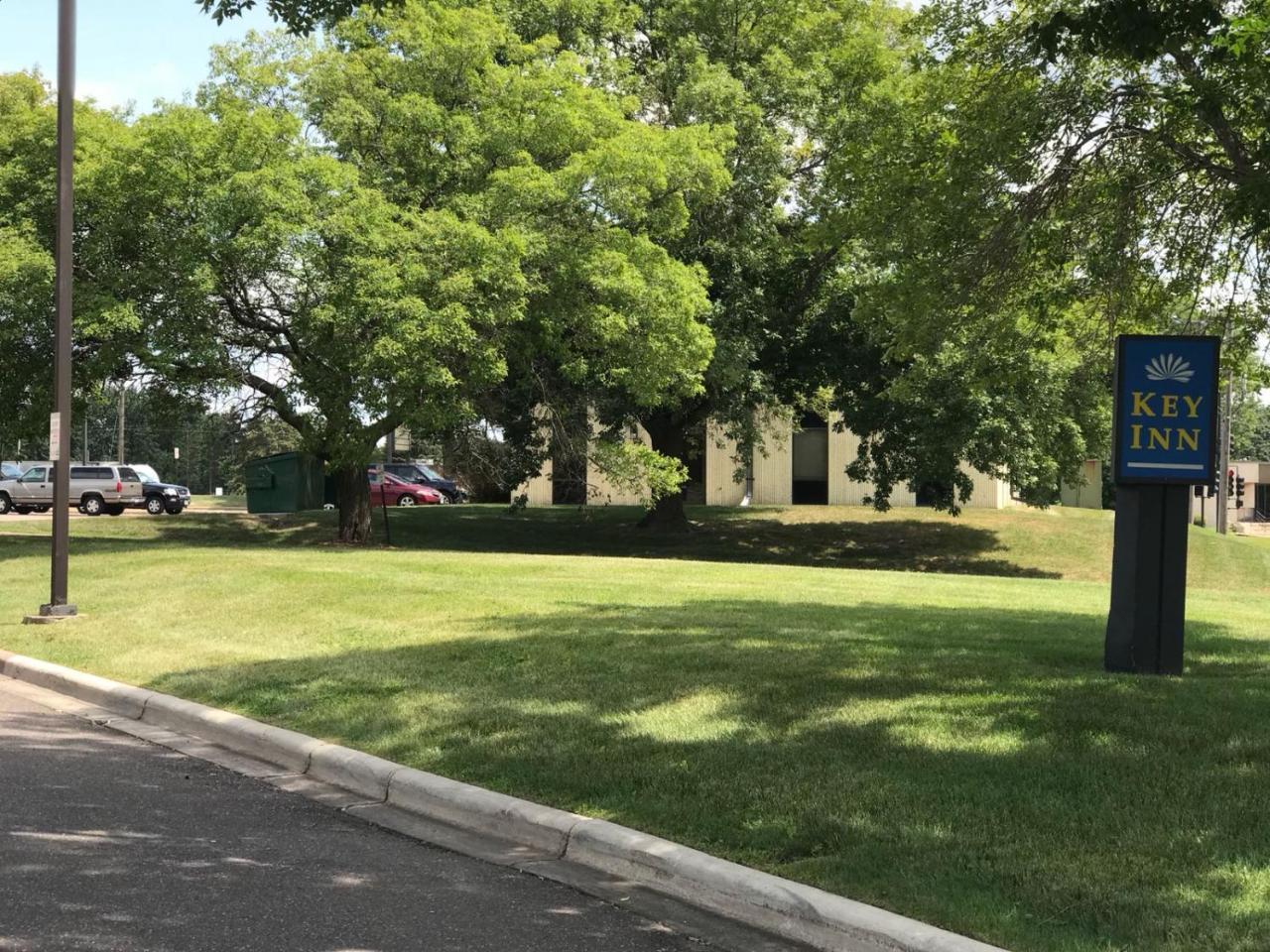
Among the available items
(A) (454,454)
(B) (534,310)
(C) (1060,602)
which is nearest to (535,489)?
(A) (454,454)

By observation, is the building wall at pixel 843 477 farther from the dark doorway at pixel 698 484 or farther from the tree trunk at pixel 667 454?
the tree trunk at pixel 667 454

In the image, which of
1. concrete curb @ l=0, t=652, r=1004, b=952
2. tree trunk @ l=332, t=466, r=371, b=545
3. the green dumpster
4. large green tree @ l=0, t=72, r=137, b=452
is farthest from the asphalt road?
the green dumpster

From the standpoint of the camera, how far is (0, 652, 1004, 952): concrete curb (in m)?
4.32

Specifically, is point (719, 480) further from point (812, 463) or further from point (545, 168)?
point (545, 168)

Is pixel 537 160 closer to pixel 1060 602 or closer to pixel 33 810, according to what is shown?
pixel 1060 602

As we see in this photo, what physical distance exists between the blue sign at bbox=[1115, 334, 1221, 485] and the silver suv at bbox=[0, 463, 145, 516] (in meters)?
37.6

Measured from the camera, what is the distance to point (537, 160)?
24.3 metres

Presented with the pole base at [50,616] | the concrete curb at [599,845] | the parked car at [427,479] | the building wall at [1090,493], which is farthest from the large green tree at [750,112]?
Answer: the building wall at [1090,493]

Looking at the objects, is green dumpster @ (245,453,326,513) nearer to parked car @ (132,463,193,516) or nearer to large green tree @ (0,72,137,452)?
parked car @ (132,463,193,516)

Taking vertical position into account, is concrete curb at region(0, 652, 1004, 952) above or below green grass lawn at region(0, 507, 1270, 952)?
below

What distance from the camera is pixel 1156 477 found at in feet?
28.1

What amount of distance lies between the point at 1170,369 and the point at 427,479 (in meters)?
48.0

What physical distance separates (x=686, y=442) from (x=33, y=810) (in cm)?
3231

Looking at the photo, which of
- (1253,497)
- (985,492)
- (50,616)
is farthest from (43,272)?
(1253,497)
